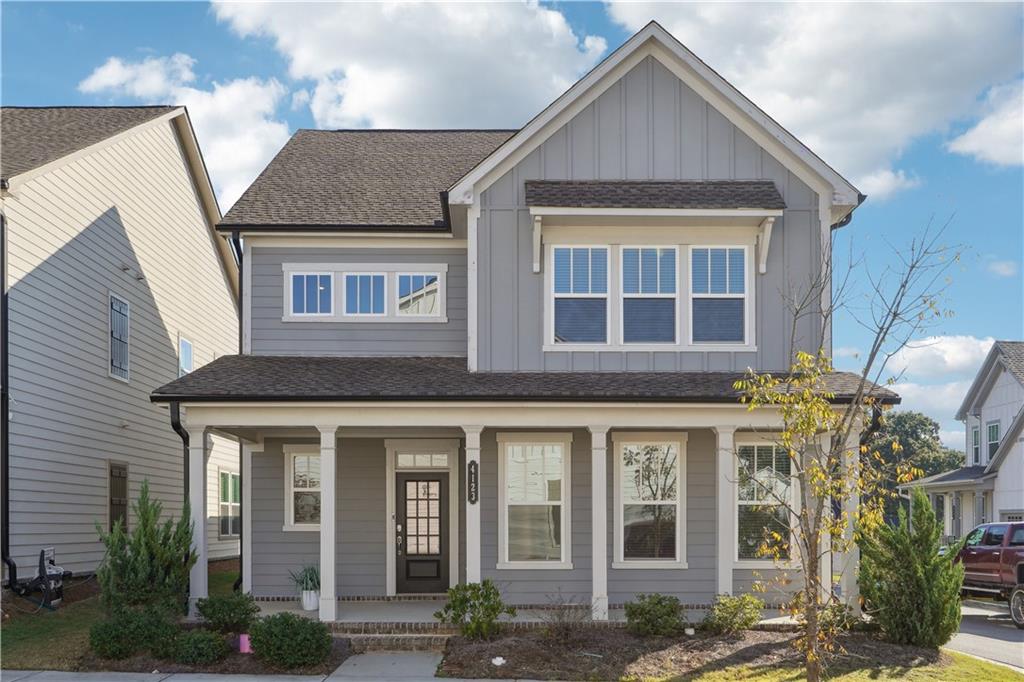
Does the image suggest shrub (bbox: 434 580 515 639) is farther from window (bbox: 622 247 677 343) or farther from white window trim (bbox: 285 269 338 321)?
white window trim (bbox: 285 269 338 321)

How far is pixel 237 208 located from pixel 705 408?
8.33 m

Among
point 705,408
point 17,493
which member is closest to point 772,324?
point 705,408

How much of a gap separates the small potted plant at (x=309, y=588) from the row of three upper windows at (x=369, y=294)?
13.6 feet

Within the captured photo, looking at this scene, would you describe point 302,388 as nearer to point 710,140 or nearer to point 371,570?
point 371,570

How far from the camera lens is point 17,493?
1552cm

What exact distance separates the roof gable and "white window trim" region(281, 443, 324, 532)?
4.76 m

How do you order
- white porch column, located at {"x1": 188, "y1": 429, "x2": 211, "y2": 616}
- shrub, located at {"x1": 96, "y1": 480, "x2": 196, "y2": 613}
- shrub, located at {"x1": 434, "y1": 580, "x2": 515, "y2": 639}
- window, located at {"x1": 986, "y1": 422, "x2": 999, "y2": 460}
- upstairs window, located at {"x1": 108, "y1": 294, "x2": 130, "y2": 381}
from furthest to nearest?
window, located at {"x1": 986, "y1": 422, "x2": 999, "y2": 460} < upstairs window, located at {"x1": 108, "y1": 294, "x2": 130, "y2": 381} < white porch column, located at {"x1": 188, "y1": 429, "x2": 211, "y2": 616} < shrub, located at {"x1": 434, "y1": 580, "x2": 515, "y2": 639} < shrub, located at {"x1": 96, "y1": 480, "x2": 196, "y2": 613}

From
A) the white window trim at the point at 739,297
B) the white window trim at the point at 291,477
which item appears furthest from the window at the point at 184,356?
the white window trim at the point at 739,297

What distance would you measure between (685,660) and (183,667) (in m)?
6.08

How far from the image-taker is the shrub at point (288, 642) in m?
12.4

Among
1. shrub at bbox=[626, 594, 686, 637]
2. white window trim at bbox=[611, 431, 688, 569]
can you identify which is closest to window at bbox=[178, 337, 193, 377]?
white window trim at bbox=[611, 431, 688, 569]

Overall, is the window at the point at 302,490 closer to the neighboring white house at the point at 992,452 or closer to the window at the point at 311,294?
the window at the point at 311,294

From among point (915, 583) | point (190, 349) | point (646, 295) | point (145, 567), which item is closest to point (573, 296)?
point (646, 295)

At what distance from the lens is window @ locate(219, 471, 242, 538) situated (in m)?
24.6
